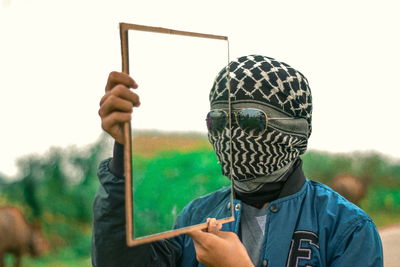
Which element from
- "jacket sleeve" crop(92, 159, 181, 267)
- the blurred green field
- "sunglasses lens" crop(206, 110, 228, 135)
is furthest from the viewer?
the blurred green field

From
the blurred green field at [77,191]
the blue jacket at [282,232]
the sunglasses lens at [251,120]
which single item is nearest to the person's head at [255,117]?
the sunglasses lens at [251,120]

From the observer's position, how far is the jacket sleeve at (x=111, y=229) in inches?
46.6

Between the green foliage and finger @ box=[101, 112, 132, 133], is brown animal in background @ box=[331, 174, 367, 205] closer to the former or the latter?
the green foliage

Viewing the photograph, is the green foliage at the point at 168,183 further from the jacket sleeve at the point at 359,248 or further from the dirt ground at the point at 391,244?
the dirt ground at the point at 391,244

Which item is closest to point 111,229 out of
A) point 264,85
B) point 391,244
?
point 264,85

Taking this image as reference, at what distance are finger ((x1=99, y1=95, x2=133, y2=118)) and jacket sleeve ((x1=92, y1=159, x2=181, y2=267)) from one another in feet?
0.58

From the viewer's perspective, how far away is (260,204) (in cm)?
143

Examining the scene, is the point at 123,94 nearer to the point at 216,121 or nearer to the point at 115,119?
the point at 115,119

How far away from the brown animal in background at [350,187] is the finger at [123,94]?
3.93 metres

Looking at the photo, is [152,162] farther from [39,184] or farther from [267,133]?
[39,184]

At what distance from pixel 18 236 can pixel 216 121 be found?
3300 millimetres

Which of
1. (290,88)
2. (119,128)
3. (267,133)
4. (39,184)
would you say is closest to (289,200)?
(267,133)

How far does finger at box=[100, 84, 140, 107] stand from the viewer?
1.08 meters

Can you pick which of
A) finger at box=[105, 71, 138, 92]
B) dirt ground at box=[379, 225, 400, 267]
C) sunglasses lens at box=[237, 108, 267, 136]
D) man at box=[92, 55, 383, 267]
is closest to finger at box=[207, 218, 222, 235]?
man at box=[92, 55, 383, 267]
